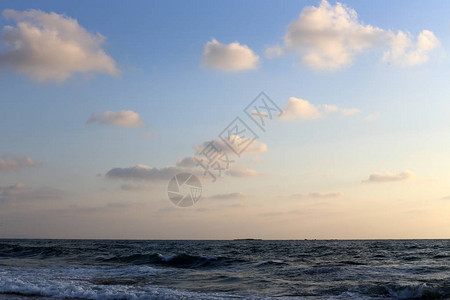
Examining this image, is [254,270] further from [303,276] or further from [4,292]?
[4,292]

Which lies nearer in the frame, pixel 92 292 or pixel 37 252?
pixel 92 292

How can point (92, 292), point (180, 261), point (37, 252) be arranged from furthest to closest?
point (37, 252) < point (180, 261) < point (92, 292)

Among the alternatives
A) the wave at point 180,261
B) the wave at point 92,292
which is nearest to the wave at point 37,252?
the wave at point 180,261

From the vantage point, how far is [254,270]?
92.7ft

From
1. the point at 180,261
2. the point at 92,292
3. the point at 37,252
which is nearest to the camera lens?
the point at 92,292

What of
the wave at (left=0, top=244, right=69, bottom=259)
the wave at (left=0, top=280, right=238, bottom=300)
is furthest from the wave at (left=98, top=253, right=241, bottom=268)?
the wave at (left=0, top=280, right=238, bottom=300)

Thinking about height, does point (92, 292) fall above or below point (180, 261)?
above

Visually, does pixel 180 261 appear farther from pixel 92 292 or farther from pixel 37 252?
pixel 37 252

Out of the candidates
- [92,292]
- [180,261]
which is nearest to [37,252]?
[180,261]

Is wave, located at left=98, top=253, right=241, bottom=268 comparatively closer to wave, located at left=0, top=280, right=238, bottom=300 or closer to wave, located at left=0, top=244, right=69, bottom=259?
wave, located at left=0, top=244, right=69, bottom=259

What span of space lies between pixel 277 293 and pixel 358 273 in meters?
8.28

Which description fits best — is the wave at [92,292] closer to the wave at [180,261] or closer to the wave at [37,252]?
the wave at [180,261]

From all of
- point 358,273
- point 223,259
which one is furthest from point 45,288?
point 223,259

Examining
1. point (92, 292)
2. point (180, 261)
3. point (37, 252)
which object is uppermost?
point (92, 292)
